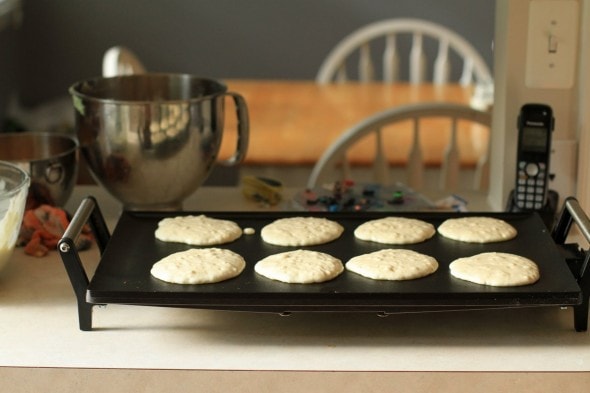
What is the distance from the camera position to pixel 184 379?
1077 mm

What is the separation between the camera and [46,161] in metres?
1.43

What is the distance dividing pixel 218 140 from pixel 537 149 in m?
0.45

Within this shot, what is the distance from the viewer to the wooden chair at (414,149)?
216 centimetres

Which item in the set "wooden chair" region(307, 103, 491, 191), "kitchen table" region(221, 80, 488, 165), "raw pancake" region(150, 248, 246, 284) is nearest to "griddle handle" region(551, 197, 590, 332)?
"raw pancake" region(150, 248, 246, 284)

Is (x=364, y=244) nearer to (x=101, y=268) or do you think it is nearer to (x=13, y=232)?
→ (x=101, y=268)

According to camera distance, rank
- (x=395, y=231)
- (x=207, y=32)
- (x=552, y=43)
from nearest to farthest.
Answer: (x=395, y=231) < (x=552, y=43) < (x=207, y=32)

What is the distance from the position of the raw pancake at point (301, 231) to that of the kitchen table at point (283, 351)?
10 cm

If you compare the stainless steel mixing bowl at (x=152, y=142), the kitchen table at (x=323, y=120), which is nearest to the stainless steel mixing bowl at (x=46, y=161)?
the stainless steel mixing bowl at (x=152, y=142)

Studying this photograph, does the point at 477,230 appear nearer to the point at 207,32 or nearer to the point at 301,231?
the point at 301,231

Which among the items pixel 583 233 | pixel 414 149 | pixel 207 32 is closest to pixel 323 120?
pixel 414 149

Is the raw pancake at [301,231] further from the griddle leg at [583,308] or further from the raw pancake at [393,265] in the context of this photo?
the griddle leg at [583,308]

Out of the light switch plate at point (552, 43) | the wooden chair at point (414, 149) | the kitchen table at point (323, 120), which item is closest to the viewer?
the light switch plate at point (552, 43)

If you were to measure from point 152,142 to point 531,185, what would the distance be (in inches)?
20.7

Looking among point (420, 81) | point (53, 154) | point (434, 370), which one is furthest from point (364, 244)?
point (420, 81)
